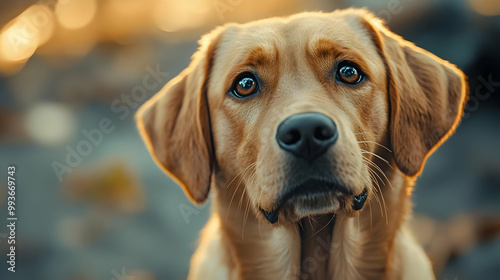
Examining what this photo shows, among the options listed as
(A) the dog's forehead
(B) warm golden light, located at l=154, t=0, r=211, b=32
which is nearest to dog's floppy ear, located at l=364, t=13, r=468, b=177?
(A) the dog's forehead

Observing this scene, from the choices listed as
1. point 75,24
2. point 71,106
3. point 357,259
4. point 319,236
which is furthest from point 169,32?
point 357,259

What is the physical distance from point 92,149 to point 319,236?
6.44 ft

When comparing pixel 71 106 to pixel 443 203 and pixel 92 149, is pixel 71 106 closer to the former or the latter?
pixel 92 149

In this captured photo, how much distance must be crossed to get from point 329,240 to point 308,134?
0.88 meters

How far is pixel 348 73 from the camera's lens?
6.66 feet

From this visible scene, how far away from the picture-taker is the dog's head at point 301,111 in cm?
171

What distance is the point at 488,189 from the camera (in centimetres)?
307

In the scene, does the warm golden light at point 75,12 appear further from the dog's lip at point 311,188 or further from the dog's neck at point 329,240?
the dog's lip at point 311,188

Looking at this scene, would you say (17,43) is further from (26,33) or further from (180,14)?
(180,14)

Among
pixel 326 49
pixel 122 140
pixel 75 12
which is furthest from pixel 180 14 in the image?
pixel 326 49

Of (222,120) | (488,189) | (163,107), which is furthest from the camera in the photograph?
(488,189)

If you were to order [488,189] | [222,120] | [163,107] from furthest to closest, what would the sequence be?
1. [488,189]
2. [163,107]
3. [222,120]

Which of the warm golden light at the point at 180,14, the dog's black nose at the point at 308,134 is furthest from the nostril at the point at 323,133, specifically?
the warm golden light at the point at 180,14

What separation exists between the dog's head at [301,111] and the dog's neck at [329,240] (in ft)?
0.56
